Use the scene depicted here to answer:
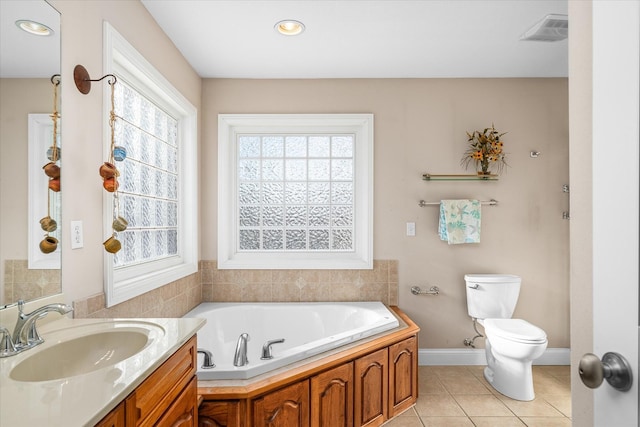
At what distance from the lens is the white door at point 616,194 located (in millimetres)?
531

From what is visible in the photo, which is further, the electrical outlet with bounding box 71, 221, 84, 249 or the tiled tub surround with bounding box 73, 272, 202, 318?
the tiled tub surround with bounding box 73, 272, 202, 318

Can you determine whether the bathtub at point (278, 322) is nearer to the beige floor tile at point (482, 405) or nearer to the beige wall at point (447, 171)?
the beige wall at point (447, 171)

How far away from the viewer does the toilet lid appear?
2.31 metres

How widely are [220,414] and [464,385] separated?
6.16ft

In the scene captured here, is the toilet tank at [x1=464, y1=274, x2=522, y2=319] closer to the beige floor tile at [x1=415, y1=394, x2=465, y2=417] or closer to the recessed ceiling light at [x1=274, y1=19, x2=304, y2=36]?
the beige floor tile at [x1=415, y1=394, x2=465, y2=417]

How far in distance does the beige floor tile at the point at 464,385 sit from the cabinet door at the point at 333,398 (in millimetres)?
1008

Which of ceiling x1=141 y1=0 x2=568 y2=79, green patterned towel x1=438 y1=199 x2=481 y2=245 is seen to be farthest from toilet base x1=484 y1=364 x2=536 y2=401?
ceiling x1=141 y1=0 x2=568 y2=79

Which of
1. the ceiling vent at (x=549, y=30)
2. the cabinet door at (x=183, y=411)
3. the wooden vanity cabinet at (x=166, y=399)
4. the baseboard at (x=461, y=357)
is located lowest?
the baseboard at (x=461, y=357)

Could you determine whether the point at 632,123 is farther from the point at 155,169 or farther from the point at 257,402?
the point at 155,169

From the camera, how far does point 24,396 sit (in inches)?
29.2

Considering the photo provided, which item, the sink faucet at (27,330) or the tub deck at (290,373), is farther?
the tub deck at (290,373)

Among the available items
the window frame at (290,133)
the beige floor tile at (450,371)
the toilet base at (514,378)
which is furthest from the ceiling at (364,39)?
the beige floor tile at (450,371)

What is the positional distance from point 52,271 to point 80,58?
0.87 metres

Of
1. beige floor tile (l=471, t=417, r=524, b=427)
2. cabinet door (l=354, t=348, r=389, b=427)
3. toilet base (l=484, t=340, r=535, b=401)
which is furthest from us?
toilet base (l=484, t=340, r=535, b=401)
